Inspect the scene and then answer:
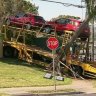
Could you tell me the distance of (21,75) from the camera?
27500 millimetres

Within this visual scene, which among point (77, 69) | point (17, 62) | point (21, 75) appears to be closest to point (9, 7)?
point (17, 62)

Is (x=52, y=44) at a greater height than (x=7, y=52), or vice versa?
(x=52, y=44)

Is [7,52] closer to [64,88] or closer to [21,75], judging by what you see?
[21,75]

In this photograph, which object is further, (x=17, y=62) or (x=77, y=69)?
(x=17, y=62)

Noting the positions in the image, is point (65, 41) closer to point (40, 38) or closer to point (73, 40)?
point (73, 40)

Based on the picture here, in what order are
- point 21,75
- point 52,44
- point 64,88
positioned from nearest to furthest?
1. point 52,44
2. point 64,88
3. point 21,75

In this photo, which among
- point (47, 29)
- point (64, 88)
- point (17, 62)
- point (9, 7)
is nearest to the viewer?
point (64, 88)

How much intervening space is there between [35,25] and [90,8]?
8.20m

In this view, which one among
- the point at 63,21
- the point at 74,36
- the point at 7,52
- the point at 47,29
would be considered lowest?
the point at 7,52

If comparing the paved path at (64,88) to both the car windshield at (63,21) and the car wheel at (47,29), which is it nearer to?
the car windshield at (63,21)

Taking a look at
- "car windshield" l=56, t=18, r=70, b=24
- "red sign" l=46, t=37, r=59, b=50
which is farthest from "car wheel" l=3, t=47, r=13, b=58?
"red sign" l=46, t=37, r=59, b=50

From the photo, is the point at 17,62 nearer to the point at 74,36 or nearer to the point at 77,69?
the point at 77,69

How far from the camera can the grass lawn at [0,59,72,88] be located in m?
24.3

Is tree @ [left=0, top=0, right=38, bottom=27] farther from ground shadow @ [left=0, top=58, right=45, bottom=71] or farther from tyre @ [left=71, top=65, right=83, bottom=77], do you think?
tyre @ [left=71, top=65, right=83, bottom=77]
